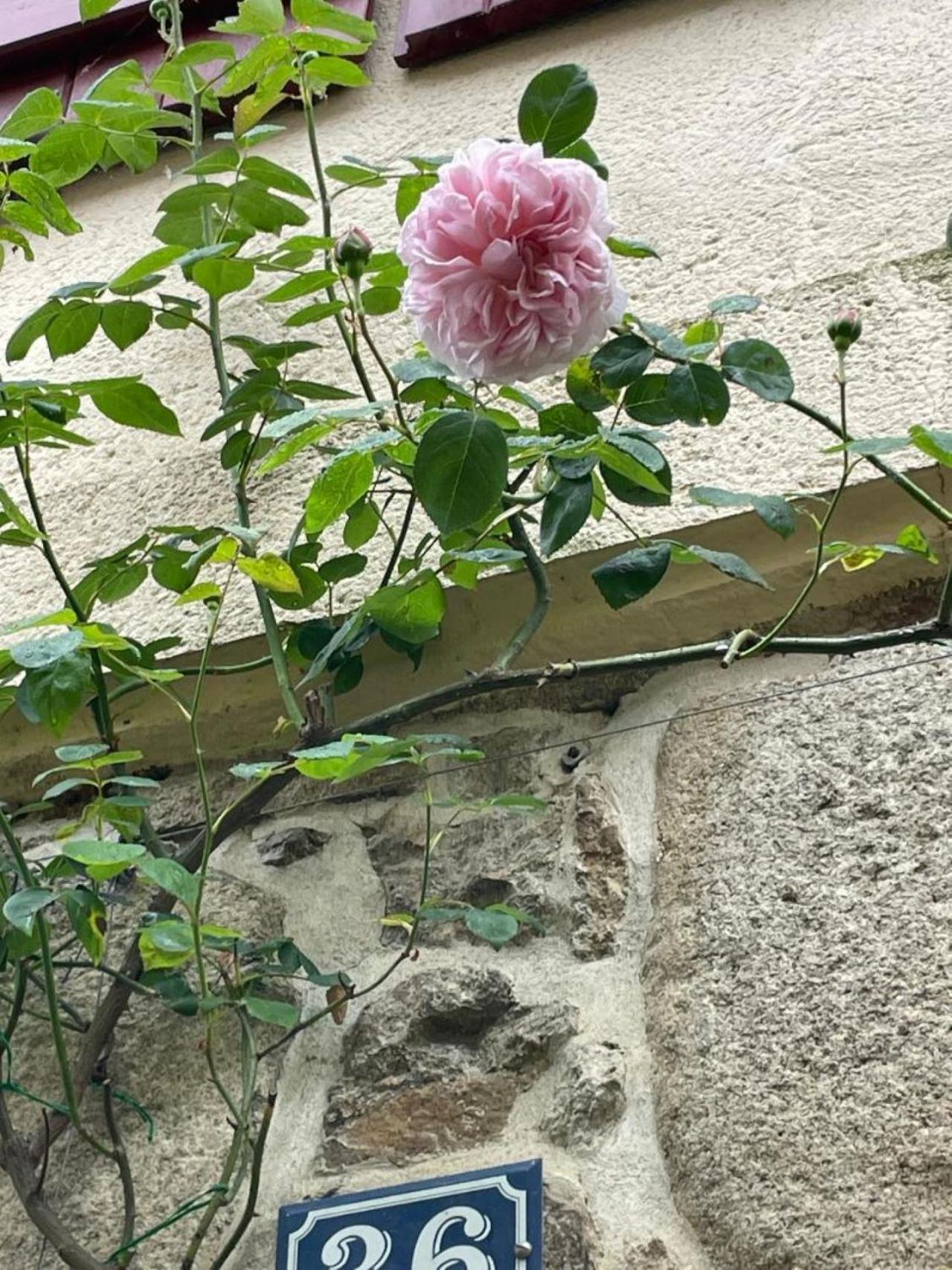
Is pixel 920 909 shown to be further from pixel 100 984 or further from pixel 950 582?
pixel 100 984

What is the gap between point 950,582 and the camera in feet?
3.04

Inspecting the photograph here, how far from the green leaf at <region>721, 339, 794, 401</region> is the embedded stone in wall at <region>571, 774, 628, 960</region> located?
0.30m

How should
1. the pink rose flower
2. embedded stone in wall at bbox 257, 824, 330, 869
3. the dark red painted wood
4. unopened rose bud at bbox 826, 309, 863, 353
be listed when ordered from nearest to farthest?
the pink rose flower < unopened rose bud at bbox 826, 309, 863, 353 < embedded stone in wall at bbox 257, 824, 330, 869 < the dark red painted wood

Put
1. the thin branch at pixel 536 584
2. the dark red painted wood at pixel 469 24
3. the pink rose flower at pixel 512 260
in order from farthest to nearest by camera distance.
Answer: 1. the dark red painted wood at pixel 469 24
2. the thin branch at pixel 536 584
3. the pink rose flower at pixel 512 260

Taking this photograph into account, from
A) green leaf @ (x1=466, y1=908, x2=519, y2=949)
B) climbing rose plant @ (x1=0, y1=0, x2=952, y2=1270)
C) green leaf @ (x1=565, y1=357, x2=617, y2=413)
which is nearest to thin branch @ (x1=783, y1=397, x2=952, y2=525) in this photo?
climbing rose plant @ (x1=0, y1=0, x2=952, y2=1270)

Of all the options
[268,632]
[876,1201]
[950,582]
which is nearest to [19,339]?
[268,632]

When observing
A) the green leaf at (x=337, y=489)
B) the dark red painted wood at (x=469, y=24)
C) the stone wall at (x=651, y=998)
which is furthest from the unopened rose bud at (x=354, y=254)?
the dark red painted wood at (x=469, y=24)

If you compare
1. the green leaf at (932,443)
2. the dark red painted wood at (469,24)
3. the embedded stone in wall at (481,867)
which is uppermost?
the dark red painted wood at (469,24)

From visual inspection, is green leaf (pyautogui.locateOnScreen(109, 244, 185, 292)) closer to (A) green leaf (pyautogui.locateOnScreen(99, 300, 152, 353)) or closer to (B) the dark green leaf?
(A) green leaf (pyautogui.locateOnScreen(99, 300, 152, 353))

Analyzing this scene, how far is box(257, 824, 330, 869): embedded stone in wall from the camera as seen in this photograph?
3.92 ft

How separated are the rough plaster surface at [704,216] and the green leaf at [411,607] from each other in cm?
19

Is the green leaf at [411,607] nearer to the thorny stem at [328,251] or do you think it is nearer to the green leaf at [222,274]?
the thorny stem at [328,251]

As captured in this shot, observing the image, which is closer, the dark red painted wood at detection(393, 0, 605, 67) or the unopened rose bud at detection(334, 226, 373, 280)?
the unopened rose bud at detection(334, 226, 373, 280)

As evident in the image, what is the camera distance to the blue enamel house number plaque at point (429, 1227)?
93 cm
